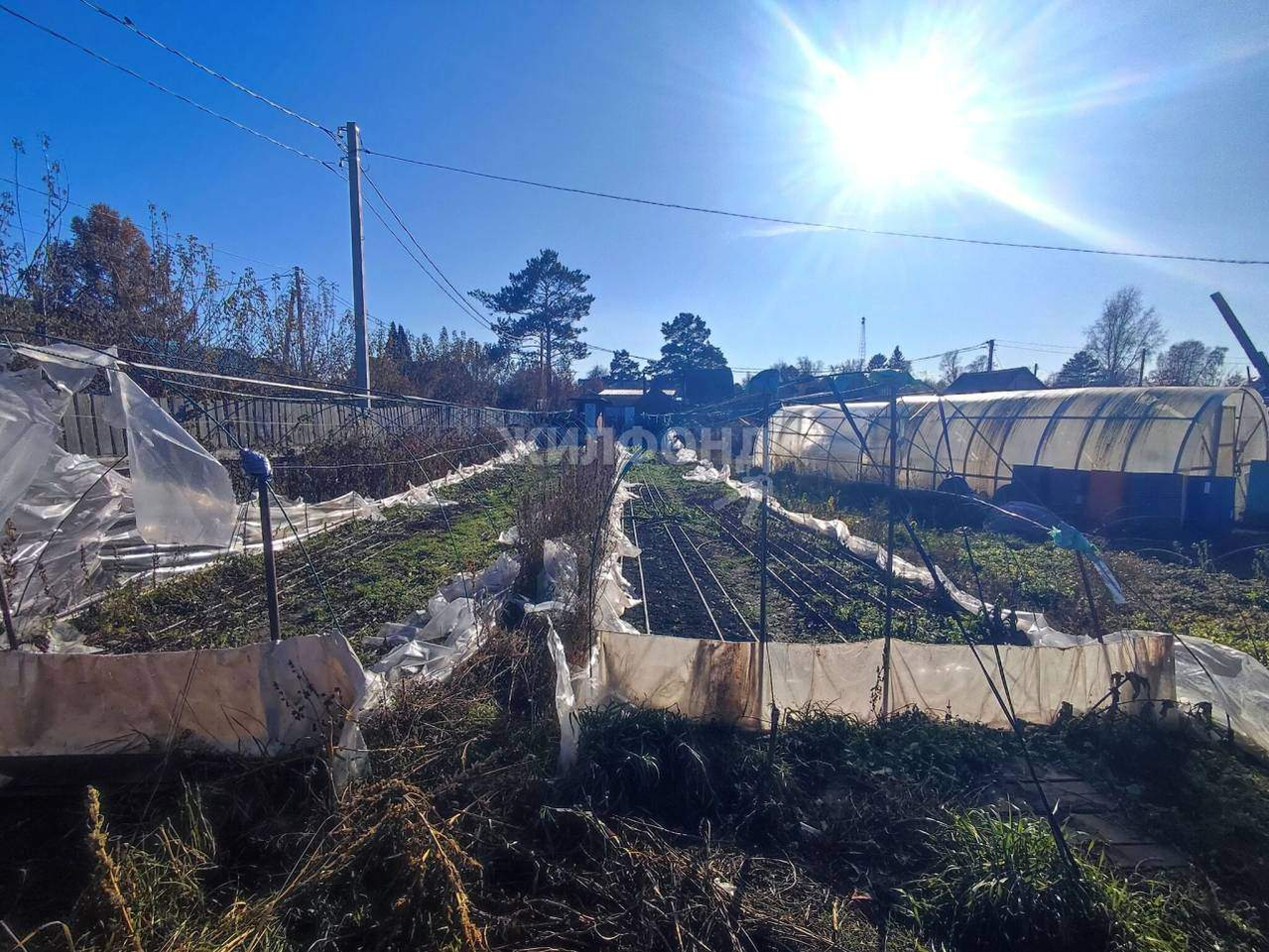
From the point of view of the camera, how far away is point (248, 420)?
8.59 m

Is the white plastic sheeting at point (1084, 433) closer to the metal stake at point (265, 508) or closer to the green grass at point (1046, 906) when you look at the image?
the green grass at point (1046, 906)

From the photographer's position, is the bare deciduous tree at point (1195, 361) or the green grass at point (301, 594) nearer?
the green grass at point (301, 594)

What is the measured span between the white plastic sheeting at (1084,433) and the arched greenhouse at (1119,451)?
0.05 feet

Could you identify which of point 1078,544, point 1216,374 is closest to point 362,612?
point 1078,544

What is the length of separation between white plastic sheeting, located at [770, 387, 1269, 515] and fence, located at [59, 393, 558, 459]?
798 cm

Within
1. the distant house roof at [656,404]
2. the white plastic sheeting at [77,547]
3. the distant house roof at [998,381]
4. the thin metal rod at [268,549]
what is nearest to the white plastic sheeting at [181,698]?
the thin metal rod at [268,549]

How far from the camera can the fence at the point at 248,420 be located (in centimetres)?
594

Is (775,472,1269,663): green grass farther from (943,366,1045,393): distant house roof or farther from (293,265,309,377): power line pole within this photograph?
(943,366,1045,393): distant house roof

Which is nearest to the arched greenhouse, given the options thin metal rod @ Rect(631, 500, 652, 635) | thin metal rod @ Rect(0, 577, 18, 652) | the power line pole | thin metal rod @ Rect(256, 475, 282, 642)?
thin metal rod @ Rect(631, 500, 652, 635)

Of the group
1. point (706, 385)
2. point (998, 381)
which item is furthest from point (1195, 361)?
point (706, 385)

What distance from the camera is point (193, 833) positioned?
7.29 feet

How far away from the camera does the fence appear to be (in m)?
5.94

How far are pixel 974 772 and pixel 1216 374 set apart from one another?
5127 cm

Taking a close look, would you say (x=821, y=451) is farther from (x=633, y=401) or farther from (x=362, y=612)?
(x=633, y=401)
